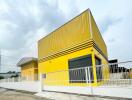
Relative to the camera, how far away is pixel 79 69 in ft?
37.3

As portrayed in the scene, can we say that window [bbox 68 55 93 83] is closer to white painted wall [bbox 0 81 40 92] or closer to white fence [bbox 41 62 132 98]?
white fence [bbox 41 62 132 98]

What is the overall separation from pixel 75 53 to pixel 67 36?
2137mm

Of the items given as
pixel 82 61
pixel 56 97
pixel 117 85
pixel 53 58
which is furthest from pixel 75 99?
pixel 53 58

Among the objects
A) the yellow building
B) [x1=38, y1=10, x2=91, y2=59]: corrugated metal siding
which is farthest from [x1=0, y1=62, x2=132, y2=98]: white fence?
[x1=38, y1=10, x2=91, y2=59]: corrugated metal siding

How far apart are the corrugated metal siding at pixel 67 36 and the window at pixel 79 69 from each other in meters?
1.50

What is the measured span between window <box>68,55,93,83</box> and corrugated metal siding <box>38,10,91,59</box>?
1.50 m

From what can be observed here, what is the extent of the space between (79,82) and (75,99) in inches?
75.1

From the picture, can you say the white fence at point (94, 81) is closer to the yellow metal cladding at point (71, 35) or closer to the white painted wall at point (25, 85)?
the white painted wall at point (25, 85)

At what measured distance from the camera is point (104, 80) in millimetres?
10055

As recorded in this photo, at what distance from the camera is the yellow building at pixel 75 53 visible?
38.4 ft

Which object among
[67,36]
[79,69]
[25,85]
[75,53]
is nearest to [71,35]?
[67,36]

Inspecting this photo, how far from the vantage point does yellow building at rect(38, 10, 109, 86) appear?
38.4 ft

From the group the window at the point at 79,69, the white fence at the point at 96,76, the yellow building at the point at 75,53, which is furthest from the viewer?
the yellow building at the point at 75,53

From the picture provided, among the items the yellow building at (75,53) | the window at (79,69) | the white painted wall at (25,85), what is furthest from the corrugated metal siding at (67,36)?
the white painted wall at (25,85)
